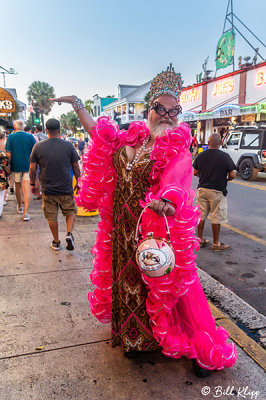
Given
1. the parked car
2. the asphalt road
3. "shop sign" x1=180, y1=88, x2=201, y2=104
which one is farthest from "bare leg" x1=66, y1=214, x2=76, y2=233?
"shop sign" x1=180, y1=88, x2=201, y2=104

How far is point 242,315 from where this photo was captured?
9.45ft

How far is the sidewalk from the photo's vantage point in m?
1.97

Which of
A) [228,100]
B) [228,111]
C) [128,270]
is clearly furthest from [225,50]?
[128,270]

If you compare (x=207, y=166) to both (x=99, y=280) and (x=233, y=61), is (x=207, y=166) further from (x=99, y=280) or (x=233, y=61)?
(x=233, y=61)

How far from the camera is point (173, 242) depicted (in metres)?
1.80

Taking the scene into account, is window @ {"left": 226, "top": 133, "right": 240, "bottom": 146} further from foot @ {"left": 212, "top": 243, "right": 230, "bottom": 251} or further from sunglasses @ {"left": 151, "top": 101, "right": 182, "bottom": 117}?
sunglasses @ {"left": 151, "top": 101, "right": 182, "bottom": 117}

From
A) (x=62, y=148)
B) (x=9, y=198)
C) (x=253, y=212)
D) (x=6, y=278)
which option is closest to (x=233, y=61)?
(x=253, y=212)

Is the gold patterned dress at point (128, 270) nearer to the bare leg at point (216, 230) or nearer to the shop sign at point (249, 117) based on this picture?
the bare leg at point (216, 230)

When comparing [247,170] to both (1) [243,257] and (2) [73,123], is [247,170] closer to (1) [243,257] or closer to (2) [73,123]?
(1) [243,257]

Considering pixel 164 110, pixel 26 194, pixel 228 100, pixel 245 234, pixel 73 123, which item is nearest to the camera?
pixel 164 110

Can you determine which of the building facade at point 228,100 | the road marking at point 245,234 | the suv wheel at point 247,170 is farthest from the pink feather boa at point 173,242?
the building facade at point 228,100

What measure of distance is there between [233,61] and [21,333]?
24.9 m

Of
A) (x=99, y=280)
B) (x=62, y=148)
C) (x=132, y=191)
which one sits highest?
(x=62, y=148)

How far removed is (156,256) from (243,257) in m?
3.33
